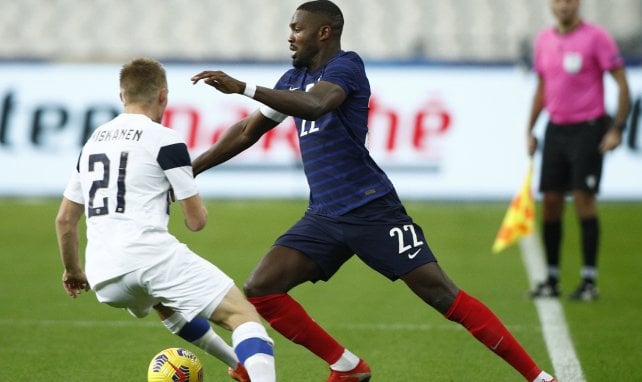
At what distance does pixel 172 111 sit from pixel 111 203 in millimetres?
9436

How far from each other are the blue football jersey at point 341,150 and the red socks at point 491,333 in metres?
0.68

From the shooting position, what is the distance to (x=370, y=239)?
600 centimetres

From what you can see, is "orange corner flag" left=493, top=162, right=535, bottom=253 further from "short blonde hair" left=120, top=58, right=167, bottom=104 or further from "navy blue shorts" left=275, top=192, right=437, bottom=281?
"short blonde hair" left=120, top=58, right=167, bottom=104

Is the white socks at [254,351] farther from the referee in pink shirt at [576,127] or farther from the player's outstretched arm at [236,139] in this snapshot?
the referee in pink shirt at [576,127]

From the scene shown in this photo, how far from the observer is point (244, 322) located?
5.38 metres

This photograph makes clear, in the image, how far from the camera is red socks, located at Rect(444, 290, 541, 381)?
5.91 metres

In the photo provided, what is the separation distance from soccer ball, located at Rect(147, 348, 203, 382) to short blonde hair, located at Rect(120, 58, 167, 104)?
135cm

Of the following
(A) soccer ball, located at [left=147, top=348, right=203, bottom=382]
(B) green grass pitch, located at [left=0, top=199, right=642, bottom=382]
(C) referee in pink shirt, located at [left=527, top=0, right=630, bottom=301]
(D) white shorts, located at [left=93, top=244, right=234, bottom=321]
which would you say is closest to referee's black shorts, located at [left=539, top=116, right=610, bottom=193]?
(C) referee in pink shirt, located at [left=527, top=0, right=630, bottom=301]

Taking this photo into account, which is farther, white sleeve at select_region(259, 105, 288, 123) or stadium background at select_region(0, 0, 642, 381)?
stadium background at select_region(0, 0, 642, 381)

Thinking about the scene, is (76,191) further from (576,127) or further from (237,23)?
(237,23)

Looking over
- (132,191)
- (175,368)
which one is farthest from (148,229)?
(175,368)

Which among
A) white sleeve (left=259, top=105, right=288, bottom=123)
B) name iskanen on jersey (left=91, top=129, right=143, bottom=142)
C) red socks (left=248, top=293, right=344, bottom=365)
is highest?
name iskanen on jersey (left=91, top=129, right=143, bottom=142)

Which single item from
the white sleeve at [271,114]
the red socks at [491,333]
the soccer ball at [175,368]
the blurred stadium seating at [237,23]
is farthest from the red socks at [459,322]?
the blurred stadium seating at [237,23]

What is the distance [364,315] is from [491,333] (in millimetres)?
2853
